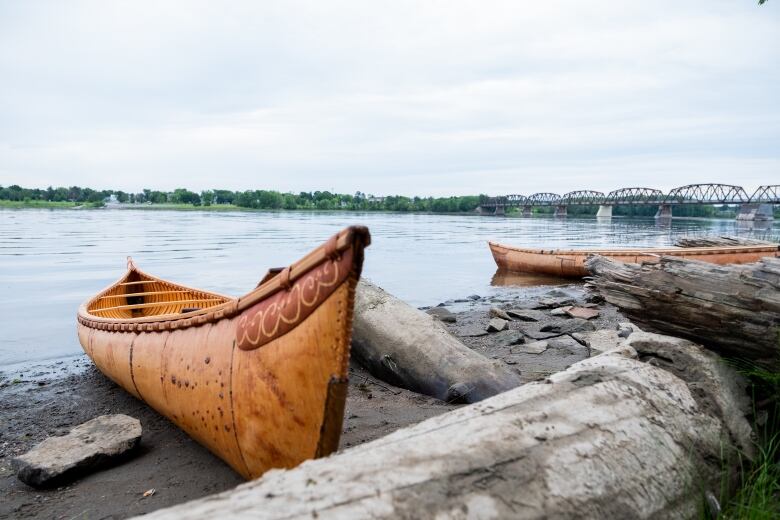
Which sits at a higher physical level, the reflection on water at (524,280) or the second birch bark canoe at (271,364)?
the second birch bark canoe at (271,364)

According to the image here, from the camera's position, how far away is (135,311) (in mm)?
10062

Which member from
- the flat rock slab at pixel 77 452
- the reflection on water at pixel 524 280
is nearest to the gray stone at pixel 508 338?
the flat rock slab at pixel 77 452

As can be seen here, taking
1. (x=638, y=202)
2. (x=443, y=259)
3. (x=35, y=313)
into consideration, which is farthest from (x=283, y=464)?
(x=638, y=202)

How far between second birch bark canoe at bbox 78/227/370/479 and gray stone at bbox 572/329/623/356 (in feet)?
13.8

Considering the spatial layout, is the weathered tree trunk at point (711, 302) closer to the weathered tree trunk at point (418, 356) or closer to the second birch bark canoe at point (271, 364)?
the second birch bark canoe at point (271, 364)

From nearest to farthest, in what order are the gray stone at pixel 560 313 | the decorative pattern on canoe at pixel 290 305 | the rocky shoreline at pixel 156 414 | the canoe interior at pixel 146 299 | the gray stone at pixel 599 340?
1. the decorative pattern on canoe at pixel 290 305
2. the rocky shoreline at pixel 156 414
3. the gray stone at pixel 599 340
4. the canoe interior at pixel 146 299
5. the gray stone at pixel 560 313

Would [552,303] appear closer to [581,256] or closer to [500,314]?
[500,314]

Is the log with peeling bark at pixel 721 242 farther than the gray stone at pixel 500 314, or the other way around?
the log with peeling bark at pixel 721 242

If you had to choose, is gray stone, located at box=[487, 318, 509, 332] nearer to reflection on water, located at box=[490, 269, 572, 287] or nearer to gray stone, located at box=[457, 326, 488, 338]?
gray stone, located at box=[457, 326, 488, 338]

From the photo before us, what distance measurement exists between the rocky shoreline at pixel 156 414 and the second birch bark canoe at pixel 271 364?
391 millimetres

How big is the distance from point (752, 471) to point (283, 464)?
2534 millimetres

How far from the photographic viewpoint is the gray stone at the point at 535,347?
25.2 ft

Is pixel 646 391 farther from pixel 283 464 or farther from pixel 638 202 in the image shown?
pixel 638 202

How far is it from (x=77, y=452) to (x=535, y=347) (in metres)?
5.83
